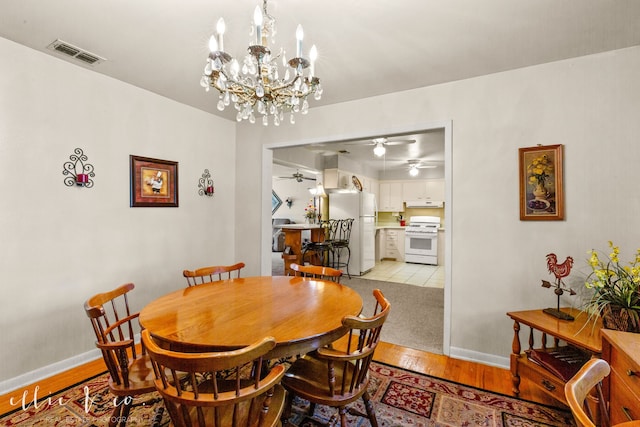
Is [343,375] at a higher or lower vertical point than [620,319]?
lower

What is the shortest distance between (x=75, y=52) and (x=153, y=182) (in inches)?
47.0

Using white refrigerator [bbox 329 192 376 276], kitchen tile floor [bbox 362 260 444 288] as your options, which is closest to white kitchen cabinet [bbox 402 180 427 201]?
kitchen tile floor [bbox 362 260 444 288]

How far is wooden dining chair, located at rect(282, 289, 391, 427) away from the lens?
142cm

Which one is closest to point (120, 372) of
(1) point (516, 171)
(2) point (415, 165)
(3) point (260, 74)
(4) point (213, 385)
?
(4) point (213, 385)

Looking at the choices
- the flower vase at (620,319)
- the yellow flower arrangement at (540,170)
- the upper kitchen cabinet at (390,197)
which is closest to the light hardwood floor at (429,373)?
the flower vase at (620,319)

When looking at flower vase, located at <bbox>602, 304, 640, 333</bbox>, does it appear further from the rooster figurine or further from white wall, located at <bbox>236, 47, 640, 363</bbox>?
white wall, located at <bbox>236, 47, 640, 363</bbox>

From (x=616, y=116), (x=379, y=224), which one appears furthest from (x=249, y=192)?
(x=379, y=224)

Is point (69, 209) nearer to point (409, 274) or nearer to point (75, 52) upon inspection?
point (75, 52)

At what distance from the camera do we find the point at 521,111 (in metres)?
2.46

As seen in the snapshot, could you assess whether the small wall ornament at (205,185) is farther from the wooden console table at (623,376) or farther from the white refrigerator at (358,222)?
the wooden console table at (623,376)

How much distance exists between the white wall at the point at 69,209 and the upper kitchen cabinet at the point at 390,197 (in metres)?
5.96

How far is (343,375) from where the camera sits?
1.50 meters

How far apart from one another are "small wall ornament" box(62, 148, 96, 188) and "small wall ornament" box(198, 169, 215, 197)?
1098 mm

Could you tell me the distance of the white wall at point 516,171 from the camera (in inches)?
86.1
